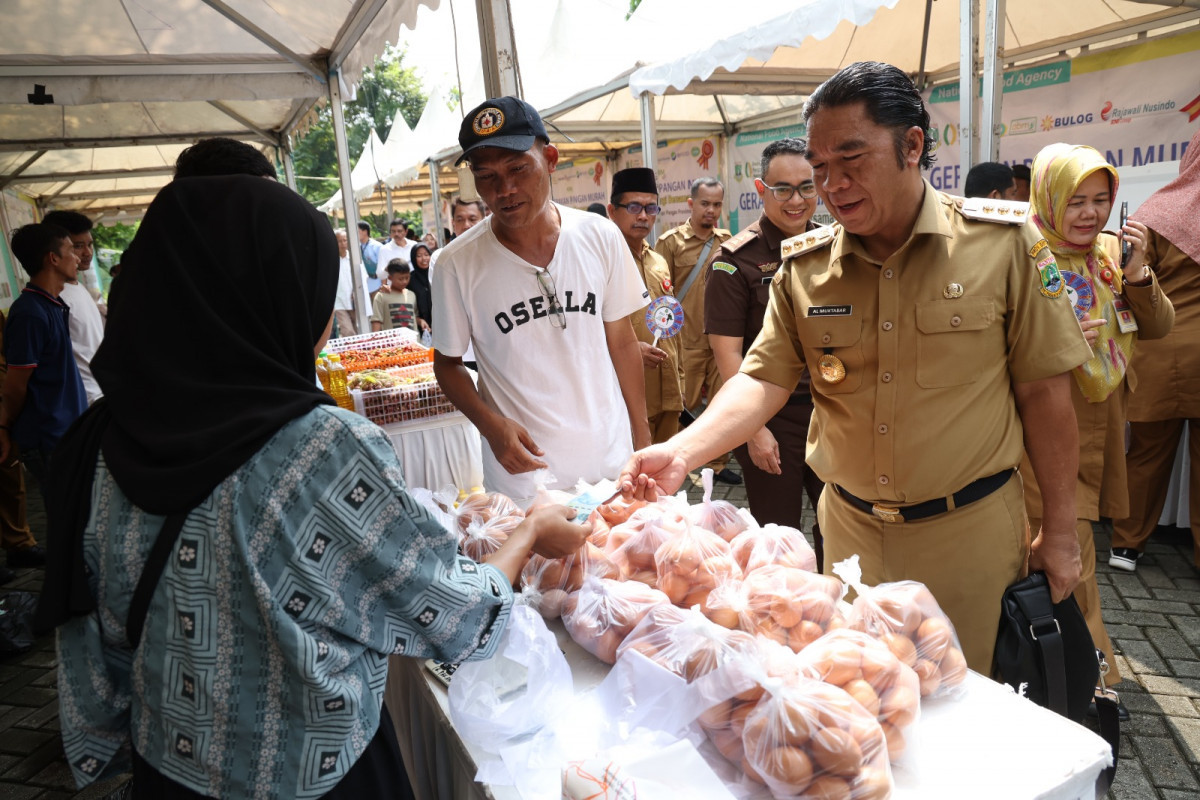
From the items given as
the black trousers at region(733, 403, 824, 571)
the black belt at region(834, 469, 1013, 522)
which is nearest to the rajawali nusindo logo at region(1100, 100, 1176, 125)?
the black trousers at region(733, 403, 824, 571)

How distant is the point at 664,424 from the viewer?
17.7 feet

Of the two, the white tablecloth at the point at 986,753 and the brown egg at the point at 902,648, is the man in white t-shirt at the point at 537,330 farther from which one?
the brown egg at the point at 902,648

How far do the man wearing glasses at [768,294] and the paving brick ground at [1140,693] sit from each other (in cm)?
130

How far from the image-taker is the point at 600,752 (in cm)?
120

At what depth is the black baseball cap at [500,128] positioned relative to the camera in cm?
240

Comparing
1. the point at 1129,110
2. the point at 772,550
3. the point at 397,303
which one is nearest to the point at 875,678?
the point at 772,550

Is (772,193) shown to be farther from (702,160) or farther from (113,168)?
(113,168)

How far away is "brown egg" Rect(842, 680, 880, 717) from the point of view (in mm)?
1151

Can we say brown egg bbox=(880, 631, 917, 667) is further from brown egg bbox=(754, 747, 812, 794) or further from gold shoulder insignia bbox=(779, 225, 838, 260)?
gold shoulder insignia bbox=(779, 225, 838, 260)

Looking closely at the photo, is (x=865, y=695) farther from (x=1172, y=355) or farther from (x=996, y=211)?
(x=1172, y=355)

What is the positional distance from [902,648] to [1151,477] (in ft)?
12.0

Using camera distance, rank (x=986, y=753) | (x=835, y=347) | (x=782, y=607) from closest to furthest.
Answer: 1. (x=986, y=753)
2. (x=782, y=607)
3. (x=835, y=347)

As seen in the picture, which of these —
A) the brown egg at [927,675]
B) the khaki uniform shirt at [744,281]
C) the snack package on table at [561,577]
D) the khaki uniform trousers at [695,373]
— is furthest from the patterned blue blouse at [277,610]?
the khaki uniform trousers at [695,373]

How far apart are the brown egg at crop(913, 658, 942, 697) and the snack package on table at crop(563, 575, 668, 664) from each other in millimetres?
484
